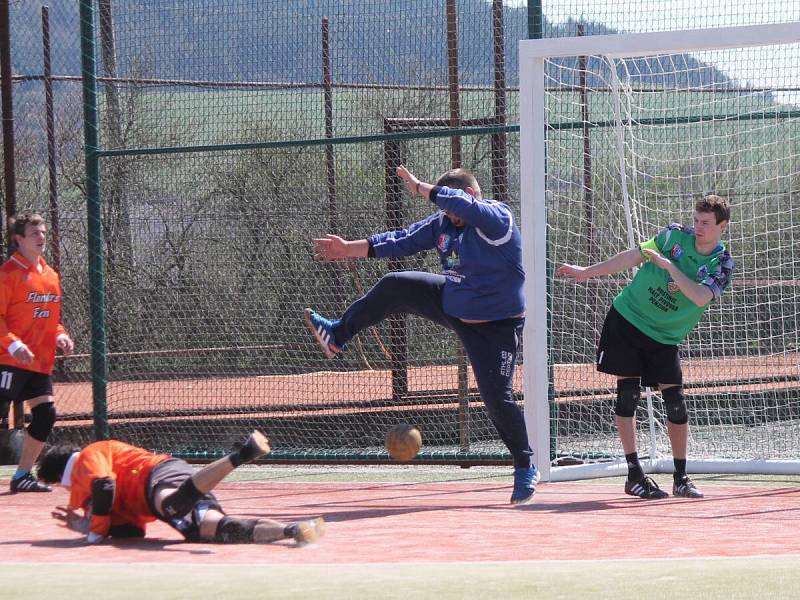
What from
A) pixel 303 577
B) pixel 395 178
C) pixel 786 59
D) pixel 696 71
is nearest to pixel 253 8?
pixel 395 178

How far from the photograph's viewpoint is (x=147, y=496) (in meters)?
6.26

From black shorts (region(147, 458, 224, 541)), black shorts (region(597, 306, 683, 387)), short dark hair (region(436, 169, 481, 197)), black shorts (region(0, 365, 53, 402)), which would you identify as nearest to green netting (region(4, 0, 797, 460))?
black shorts (region(0, 365, 53, 402))

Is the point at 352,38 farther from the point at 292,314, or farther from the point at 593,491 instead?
the point at 593,491

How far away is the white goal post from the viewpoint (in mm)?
8383

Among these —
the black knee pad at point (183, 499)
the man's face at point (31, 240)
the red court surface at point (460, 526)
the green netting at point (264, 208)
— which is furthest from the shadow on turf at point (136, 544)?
the green netting at point (264, 208)

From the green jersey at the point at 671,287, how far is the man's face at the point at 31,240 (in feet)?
14.1

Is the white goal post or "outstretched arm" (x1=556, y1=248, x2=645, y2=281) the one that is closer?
"outstretched arm" (x1=556, y1=248, x2=645, y2=281)

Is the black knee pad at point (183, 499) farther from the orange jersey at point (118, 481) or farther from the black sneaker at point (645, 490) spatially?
the black sneaker at point (645, 490)

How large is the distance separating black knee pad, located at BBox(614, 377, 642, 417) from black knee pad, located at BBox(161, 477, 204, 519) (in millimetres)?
3026

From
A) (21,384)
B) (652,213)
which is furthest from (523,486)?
(21,384)

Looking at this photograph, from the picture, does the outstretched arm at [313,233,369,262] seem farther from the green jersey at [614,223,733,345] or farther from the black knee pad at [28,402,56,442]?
the black knee pad at [28,402,56,442]

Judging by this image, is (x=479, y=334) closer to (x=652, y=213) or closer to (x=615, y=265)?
(x=615, y=265)

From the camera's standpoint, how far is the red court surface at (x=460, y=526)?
585 centimetres

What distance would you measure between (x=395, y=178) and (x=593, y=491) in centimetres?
362
